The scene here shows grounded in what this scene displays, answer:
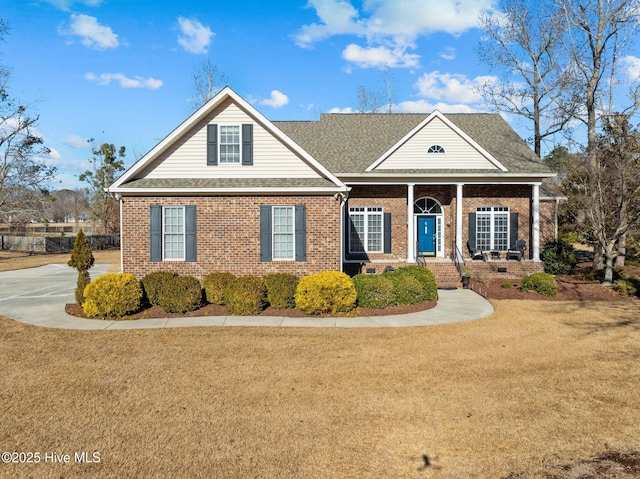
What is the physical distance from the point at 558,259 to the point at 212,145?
614 inches

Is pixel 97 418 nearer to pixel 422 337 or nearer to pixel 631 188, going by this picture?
pixel 422 337

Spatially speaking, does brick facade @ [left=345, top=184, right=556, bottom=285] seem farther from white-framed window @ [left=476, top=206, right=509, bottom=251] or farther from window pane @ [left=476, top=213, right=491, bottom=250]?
window pane @ [left=476, top=213, right=491, bottom=250]

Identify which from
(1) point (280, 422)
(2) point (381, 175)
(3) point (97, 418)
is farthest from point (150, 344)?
(2) point (381, 175)

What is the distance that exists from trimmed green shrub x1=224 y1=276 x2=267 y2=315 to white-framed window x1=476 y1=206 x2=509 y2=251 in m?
11.9

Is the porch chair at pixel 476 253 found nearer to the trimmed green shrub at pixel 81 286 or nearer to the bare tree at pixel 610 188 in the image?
the bare tree at pixel 610 188

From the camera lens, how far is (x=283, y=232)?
47.9 ft

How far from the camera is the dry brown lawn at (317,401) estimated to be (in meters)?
4.74

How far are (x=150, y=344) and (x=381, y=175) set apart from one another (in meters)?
12.1

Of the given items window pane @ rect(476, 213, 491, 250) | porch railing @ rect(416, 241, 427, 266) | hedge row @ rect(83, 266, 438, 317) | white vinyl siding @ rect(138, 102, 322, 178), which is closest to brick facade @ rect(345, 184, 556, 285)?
window pane @ rect(476, 213, 491, 250)

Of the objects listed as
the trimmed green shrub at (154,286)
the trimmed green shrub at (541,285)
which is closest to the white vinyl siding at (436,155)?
the trimmed green shrub at (541,285)

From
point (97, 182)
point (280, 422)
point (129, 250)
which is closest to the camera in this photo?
point (280, 422)

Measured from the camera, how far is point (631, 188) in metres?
16.8

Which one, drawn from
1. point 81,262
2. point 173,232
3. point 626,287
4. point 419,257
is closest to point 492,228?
point 419,257

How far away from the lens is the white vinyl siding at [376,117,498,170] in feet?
61.7
